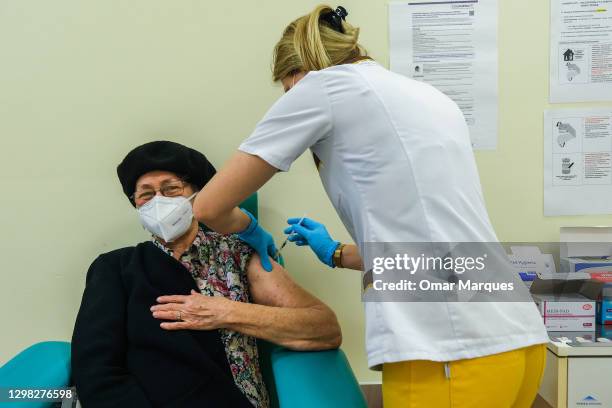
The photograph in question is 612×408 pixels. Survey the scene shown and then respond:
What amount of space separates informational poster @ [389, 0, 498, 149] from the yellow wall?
54mm

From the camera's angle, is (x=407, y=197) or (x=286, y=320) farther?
(x=286, y=320)

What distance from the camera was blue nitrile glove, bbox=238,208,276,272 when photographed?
1518mm

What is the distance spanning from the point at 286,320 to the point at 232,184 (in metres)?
0.59

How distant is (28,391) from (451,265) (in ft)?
3.67

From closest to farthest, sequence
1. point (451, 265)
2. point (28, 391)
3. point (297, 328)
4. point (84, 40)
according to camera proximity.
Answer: point (451, 265) < point (28, 391) < point (297, 328) < point (84, 40)

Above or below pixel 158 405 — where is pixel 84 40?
above

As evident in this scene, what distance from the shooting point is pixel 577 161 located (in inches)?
71.6

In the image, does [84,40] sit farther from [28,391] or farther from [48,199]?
[28,391]

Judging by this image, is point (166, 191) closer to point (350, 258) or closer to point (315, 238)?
point (315, 238)

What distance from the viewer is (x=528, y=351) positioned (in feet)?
3.33

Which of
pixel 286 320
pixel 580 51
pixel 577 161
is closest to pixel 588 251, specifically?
pixel 577 161

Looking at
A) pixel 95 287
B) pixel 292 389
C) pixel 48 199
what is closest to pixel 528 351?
pixel 292 389

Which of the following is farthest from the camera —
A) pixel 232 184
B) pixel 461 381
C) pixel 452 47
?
pixel 452 47

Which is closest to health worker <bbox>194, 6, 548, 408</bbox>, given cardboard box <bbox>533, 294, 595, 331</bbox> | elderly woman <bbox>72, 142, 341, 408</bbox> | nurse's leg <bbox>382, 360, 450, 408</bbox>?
nurse's leg <bbox>382, 360, 450, 408</bbox>
